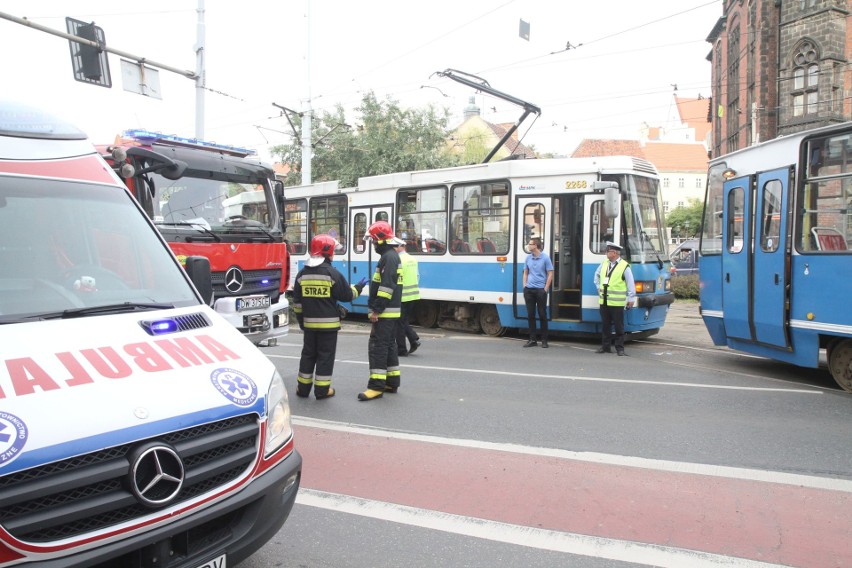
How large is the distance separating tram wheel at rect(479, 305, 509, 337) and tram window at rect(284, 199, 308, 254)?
18.5 feet

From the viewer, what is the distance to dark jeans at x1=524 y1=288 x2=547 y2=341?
11117 mm

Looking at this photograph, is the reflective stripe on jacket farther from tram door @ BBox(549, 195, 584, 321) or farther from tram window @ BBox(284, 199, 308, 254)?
tram window @ BBox(284, 199, 308, 254)

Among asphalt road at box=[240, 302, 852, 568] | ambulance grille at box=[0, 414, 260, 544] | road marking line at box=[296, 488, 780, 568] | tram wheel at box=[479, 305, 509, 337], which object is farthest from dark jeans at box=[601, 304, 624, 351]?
ambulance grille at box=[0, 414, 260, 544]

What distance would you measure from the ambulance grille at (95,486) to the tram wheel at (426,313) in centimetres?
1123

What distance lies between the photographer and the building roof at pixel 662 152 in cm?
7288

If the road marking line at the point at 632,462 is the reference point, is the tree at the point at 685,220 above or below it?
above

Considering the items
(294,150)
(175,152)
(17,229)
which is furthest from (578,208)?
(294,150)

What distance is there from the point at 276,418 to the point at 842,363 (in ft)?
23.7

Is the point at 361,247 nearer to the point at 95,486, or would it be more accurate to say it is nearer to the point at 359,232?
the point at 359,232

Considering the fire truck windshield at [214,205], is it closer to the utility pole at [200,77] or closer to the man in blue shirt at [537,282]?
the man in blue shirt at [537,282]

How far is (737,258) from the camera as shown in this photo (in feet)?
29.6

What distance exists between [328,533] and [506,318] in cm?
879

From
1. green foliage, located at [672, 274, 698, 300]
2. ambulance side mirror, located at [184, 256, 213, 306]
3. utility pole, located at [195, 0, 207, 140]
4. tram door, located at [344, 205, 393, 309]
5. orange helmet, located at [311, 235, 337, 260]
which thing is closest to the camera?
ambulance side mirror, located at [184, 256, 213, 306]

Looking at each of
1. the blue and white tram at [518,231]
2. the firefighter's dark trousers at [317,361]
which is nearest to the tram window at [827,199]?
the blue and white tram at [518,231]
